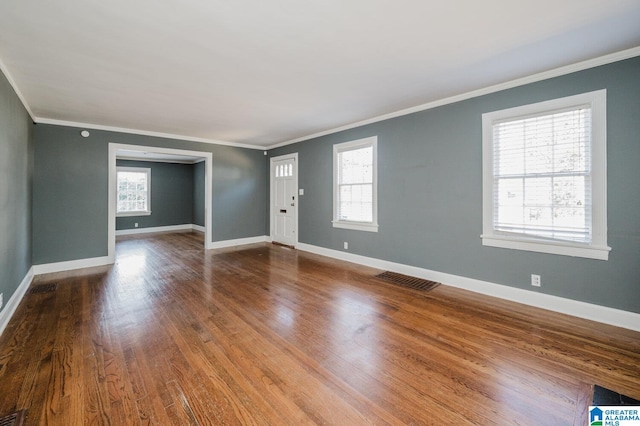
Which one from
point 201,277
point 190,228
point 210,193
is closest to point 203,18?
point 201,277

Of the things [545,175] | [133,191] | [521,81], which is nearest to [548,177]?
[545,175]

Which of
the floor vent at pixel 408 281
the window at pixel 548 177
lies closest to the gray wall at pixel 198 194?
the floor vent at pixel 408 281

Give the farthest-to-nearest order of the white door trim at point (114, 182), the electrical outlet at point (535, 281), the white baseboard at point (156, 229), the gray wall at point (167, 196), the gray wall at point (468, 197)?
the gray wall at point (167, 196) < the white baseboard at point (156, 229) < the white door trim at point (114, 182) < the electrical outlet at point (535, 281) < the gray wall at point (468, 197)

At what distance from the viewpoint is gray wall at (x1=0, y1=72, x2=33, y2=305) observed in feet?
9.06

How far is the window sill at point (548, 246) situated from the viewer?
8.95 ft

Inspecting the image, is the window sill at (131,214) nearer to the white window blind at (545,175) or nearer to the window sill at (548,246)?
the window sill at (548,246)

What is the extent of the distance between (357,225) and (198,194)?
6.75 meters

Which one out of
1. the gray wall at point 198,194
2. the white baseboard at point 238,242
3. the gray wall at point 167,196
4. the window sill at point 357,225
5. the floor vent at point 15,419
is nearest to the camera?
the floor vent at point 15,419

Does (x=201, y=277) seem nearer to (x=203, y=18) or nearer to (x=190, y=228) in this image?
(x=203, y=18)

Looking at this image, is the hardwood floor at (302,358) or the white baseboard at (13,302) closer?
the hardwood floor at (302,358)

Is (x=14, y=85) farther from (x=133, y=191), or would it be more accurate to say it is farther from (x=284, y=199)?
(x=133, y=191)

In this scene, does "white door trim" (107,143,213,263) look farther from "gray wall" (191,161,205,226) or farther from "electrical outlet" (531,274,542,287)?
"electrical outlet" (531,274,542,287)

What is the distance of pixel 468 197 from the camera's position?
11.9 ft

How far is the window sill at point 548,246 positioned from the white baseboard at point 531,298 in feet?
1.61
